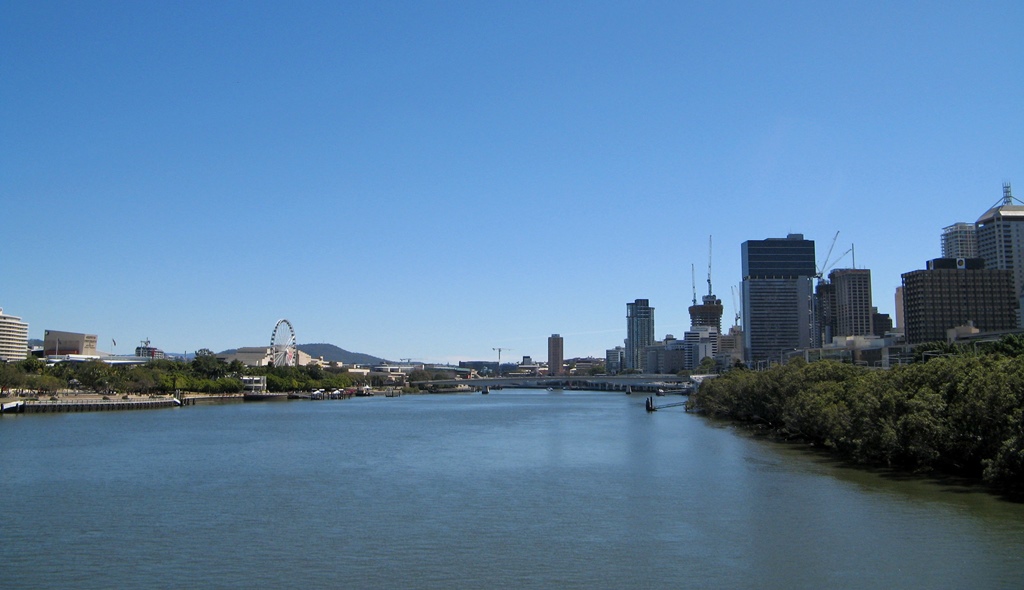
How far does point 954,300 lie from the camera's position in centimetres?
19200

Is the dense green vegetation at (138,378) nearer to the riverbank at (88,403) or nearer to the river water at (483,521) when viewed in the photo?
the riverbank at (88,403)

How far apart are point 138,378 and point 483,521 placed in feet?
379

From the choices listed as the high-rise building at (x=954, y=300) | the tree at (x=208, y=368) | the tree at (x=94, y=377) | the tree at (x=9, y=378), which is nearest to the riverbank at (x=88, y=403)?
the tree at (x=9, y=378)

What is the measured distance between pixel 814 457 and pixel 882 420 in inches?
371

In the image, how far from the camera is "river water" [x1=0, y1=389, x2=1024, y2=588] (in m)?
26.5

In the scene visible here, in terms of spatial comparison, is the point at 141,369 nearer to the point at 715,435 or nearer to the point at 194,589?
the point at 715,435

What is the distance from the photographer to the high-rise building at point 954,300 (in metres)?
190

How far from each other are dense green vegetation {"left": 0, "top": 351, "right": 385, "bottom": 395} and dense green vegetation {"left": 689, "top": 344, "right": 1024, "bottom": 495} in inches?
3664

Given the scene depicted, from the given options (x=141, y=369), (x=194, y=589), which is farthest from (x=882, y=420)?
(x=141, y=369)

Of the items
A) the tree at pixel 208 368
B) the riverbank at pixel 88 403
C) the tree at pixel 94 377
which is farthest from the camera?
the tree at pixel 208 368

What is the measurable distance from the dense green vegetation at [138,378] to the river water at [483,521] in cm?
5907

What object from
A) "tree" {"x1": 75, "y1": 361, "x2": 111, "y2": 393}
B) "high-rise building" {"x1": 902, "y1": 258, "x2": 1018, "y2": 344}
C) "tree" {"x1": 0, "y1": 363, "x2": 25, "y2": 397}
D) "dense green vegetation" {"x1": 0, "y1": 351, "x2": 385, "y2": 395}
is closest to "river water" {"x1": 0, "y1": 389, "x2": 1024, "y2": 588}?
"tree" {"x1": 0, "y1": 363, "x2": 25, "y2": 397}

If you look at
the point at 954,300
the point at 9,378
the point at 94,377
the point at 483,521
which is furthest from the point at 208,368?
the point at 954,300

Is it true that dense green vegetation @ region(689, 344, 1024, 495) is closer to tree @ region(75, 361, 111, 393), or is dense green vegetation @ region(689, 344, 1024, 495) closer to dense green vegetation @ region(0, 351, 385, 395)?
dense green vegetation @ region(0, 351, 385, 395)
